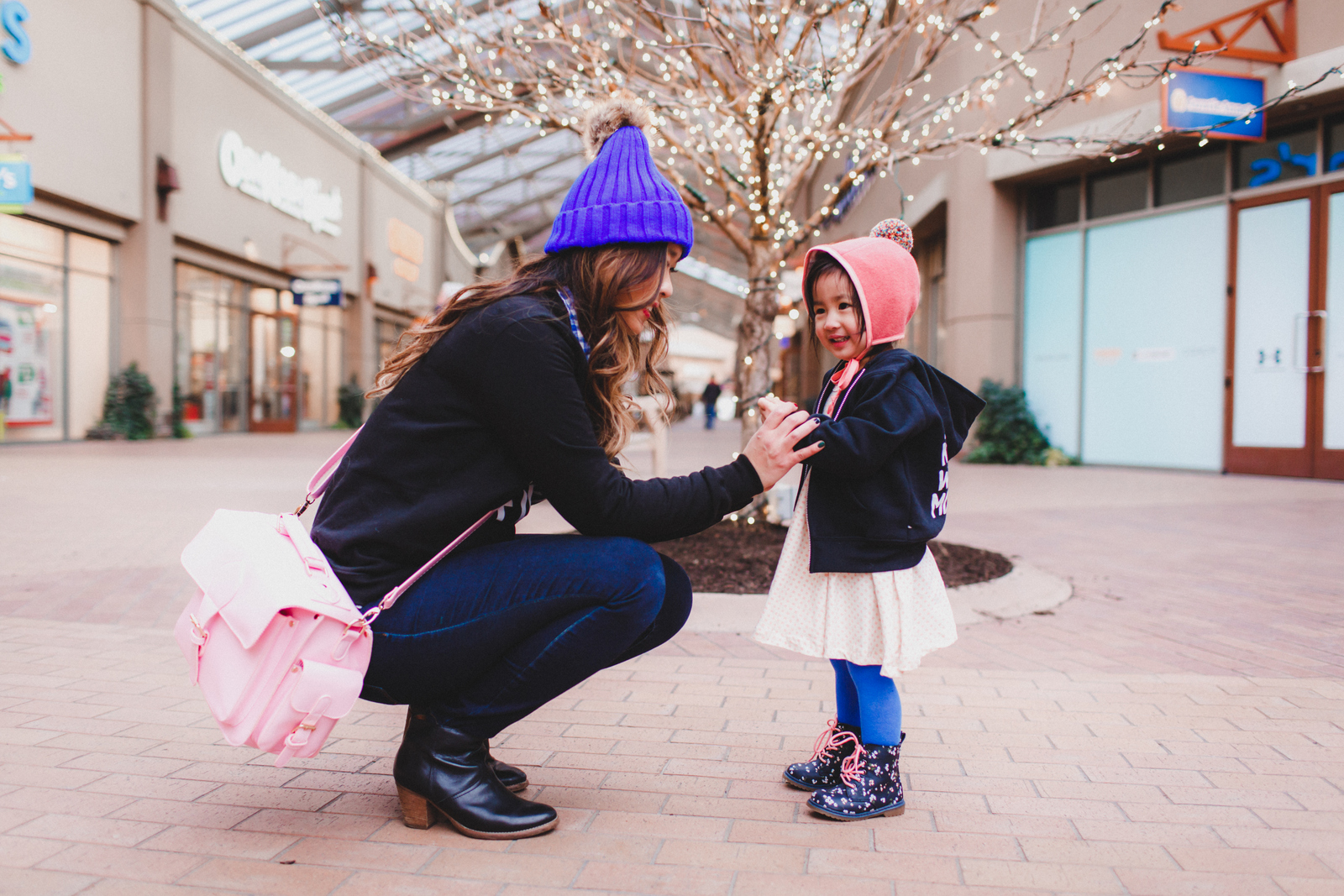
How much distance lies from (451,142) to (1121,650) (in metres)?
28.3

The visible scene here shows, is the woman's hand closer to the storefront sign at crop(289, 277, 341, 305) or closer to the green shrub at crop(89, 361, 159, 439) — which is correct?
the green shrub at crop(89, 361, 159, 439)

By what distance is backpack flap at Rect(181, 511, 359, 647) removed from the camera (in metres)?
1.75

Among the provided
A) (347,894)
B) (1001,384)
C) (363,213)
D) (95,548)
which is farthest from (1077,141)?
(363,213)

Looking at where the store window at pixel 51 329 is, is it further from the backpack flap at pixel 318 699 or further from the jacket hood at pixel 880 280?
the jacket hood at pixel 880 280

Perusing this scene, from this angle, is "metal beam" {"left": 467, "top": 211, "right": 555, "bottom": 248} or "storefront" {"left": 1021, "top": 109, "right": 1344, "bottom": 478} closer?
"storefront" {"left": 1021, "top": 109, "right": 1344, "bottom": 478}

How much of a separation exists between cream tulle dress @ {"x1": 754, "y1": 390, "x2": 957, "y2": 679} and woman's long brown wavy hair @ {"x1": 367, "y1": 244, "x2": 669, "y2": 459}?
53cm

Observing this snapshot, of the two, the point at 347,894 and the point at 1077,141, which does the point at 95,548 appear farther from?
the point at 1077,141

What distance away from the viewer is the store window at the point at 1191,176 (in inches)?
405

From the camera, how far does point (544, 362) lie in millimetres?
1876

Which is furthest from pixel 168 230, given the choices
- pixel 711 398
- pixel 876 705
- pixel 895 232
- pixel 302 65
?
pixel 876 705

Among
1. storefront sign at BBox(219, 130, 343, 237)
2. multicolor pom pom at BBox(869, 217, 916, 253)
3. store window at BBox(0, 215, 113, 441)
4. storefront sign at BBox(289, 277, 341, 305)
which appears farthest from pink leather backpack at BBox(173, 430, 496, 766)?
storefront sign at BBox(289, 277, 341, 305)

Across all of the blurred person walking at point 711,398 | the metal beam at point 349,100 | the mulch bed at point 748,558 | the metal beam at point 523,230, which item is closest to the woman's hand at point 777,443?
the mulch bed at point 748,558

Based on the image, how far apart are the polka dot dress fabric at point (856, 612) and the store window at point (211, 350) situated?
17.1 meters

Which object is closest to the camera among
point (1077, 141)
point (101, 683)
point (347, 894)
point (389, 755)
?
point (347, 894)
